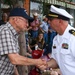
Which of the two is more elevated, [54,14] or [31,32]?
[54,14]

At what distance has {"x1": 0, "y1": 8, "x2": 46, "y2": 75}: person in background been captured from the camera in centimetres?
439

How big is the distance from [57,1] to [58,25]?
1585cm

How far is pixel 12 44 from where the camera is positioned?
14.6ft

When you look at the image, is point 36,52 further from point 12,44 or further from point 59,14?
point 12,44

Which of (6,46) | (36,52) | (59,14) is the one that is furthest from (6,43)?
(36,52)

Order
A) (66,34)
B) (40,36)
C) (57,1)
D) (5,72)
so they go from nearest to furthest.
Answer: (5,72) < (66,34) < (40,36) < (57,1)

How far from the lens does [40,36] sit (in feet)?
43.0

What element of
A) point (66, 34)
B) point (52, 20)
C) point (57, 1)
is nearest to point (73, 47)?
point (66, 34)

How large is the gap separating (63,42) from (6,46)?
3.37ft

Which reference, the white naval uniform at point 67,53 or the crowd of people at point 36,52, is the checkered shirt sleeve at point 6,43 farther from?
the white naval uniform at point 67,53

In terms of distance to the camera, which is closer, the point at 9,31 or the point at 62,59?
the point at 9,31

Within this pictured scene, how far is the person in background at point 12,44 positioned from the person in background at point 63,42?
1.36 feet

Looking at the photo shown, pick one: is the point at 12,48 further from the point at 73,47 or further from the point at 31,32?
the point at 31,32

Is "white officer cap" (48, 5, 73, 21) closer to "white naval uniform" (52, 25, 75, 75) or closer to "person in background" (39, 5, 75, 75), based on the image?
"person in background" (39, 5, 75, 75)
